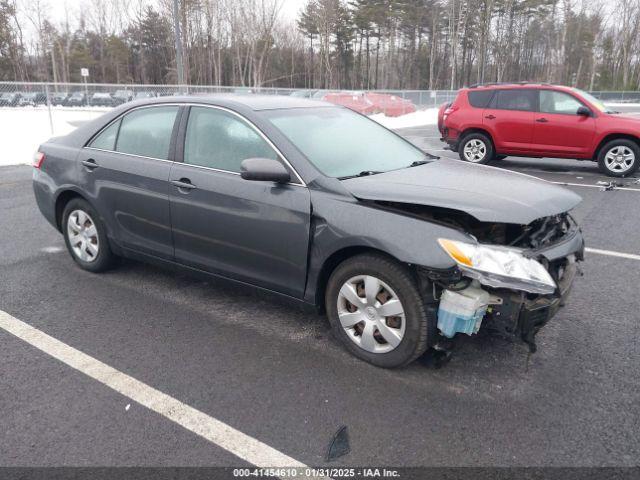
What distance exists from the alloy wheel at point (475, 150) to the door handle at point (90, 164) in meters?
8.67

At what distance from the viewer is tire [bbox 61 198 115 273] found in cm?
460

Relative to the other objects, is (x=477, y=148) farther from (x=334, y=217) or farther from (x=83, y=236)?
(x=334, y=217)

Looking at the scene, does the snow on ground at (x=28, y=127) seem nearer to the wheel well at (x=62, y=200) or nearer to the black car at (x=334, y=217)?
the wheel well at (x=62, y=200)

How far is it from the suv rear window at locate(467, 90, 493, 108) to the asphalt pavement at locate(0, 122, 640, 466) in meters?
7.49

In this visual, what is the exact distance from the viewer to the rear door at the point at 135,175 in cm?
405

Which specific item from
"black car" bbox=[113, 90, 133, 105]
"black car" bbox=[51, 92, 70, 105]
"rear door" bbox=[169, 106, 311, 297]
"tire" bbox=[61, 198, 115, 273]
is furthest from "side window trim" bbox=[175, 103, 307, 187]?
"black car" bbox=[51, 92, 70, 105]

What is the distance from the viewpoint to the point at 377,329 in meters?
3.15

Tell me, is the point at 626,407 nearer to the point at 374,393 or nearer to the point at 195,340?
the point at 374,393

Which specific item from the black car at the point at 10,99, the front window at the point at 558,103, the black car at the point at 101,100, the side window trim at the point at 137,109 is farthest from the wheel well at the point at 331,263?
the black car at the point at 101,100

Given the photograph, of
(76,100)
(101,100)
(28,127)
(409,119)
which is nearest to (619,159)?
(28,127)

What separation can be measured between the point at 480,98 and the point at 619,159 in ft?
9.95

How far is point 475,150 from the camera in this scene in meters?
11.4

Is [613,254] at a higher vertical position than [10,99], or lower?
lower

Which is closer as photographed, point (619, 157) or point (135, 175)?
point (135, 175)
